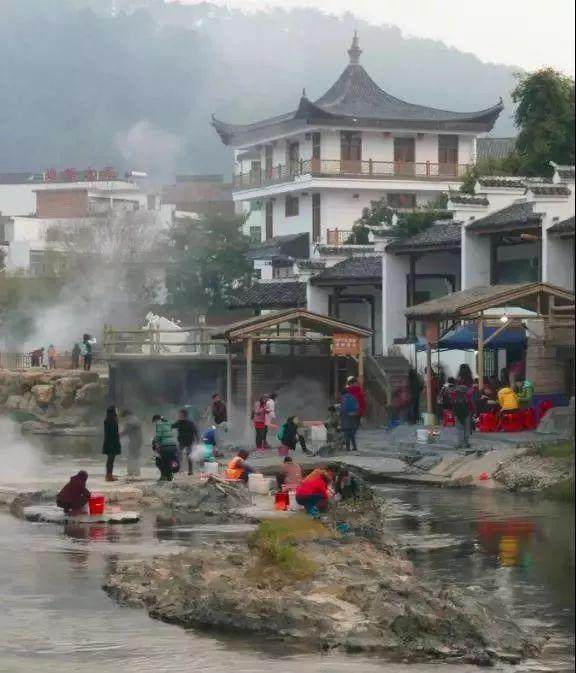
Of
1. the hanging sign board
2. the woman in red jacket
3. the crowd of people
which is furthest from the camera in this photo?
the crowd of people

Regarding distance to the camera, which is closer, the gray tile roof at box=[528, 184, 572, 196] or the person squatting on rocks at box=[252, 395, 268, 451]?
the person squatting on rocks at box=[252, 395, 268, 451]

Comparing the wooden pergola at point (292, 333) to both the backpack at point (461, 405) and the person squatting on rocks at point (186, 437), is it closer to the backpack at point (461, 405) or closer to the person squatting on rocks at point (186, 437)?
the person squatting on rocks at point (186, 437)

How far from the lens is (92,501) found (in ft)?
77.8

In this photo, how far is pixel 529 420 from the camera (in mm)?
34219

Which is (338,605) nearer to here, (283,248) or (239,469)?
(239,469)

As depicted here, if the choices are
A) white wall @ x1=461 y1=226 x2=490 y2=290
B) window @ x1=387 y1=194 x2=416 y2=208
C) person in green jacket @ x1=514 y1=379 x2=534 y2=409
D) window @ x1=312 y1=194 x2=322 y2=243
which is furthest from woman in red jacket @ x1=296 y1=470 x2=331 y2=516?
window @ x1=387 y1=194 x2=416 y2=208

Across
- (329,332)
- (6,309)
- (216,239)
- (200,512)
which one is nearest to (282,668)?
(200,512)

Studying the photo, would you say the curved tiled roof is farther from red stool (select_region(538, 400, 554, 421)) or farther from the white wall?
red stool (select_region(538, 400, 554, 421))

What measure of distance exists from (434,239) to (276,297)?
35.3ft

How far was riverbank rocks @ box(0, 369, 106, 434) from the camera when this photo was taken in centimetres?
5684

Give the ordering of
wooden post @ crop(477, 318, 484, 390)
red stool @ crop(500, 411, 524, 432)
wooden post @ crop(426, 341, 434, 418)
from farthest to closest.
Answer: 1. wooden post @ crop(426, 341, 434, 418)
2. red stool @ crop(500, 411, 524, 432)
3. wooden post @ crop(477, 318, 484, 390)

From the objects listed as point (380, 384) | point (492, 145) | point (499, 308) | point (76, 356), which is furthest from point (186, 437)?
point (492, 145)

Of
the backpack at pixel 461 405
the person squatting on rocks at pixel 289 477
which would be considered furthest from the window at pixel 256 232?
the person squatting on rocks at pixel 289 477

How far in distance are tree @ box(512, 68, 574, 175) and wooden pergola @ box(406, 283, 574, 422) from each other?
15.9 m
